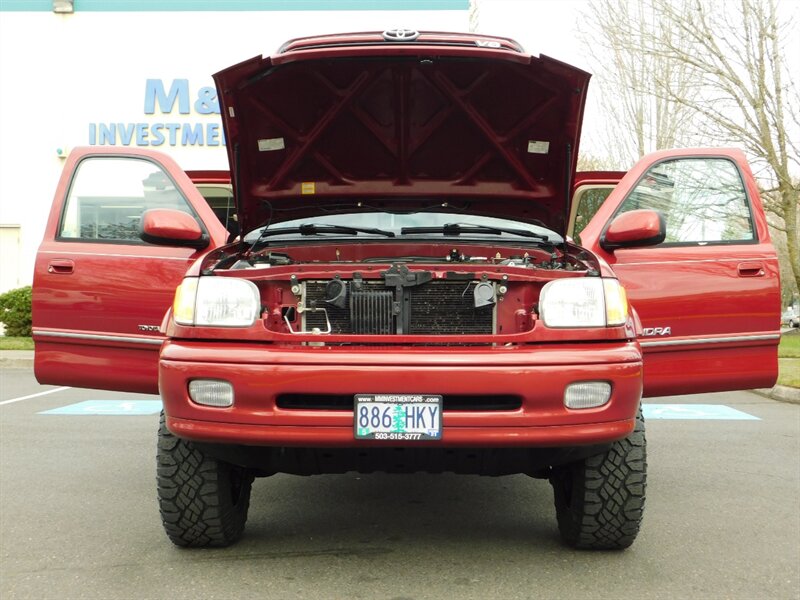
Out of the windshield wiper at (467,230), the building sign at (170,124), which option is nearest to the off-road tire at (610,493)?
the windshield wiper at (467,230)

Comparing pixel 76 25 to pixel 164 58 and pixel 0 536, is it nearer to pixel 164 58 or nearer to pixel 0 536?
pixel 164 58

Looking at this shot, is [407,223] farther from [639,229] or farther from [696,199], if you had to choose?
[696,199]

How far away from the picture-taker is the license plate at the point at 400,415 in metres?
2.98

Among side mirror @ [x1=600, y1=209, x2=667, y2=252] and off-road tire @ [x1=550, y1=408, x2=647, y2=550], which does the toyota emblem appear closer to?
side mirror @ [x1=600, y1=209, x2=667, y2=252]

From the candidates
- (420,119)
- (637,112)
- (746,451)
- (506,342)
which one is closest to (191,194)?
(420,119)

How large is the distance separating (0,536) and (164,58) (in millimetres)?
17032

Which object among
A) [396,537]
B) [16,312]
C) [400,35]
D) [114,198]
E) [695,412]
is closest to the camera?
[400,35]

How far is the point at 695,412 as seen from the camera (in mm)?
8273

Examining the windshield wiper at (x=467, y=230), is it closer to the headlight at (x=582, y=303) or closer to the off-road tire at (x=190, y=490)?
the headlight at (x=582, y=303)

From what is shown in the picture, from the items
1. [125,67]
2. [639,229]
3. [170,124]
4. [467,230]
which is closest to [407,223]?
[467,230]

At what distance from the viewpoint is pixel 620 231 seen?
4090 millimetres

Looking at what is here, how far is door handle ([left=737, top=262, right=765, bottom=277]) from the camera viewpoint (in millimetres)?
4434

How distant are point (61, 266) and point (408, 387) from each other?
2.47 meters

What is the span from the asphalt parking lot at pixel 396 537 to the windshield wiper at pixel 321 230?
143cm
